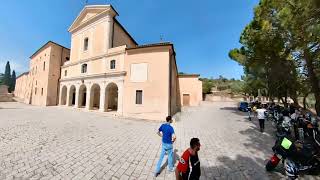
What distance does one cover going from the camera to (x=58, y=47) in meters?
28.9

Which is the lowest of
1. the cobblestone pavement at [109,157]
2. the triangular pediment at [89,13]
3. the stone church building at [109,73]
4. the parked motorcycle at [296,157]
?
the cobblestone pavement at [109,157]

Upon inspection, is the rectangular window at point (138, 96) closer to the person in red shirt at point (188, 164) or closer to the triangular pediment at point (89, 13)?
the triangular pediment at point (89, 13)

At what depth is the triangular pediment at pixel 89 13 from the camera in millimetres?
20962

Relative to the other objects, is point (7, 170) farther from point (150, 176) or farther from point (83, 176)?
A: point (150, 176)

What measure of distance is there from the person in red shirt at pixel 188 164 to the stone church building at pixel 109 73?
12181 mm

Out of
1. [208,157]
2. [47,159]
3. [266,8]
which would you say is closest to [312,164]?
[208,157]

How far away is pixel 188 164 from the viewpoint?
298 cm

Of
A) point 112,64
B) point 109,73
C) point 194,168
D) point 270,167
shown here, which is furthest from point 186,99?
point 194,168

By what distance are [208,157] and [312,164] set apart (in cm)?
288

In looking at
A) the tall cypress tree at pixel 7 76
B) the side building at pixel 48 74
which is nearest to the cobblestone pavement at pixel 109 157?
the side building at pixel 48 74

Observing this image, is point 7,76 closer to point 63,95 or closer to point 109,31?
point 63,95

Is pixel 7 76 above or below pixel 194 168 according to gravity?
above

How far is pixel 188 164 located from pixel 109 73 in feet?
56.7

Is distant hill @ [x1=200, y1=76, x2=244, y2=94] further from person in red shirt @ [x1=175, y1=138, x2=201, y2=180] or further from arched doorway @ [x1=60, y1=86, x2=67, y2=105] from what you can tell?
person in red shirt @ [x1=175, y1=138, x2=201, y2=180]
